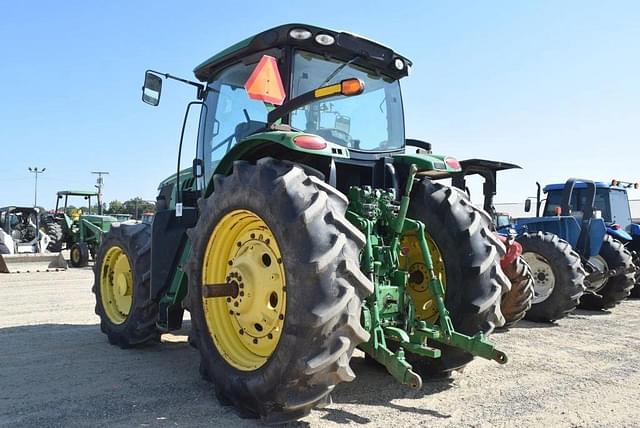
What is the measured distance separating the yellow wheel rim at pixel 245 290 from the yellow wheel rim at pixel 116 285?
194 centimetres

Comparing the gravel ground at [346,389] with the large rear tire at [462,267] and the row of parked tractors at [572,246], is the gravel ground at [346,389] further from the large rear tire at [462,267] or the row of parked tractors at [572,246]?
the row of parked tractors at [572,246]

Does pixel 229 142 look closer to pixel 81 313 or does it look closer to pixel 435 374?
pixel 435 374

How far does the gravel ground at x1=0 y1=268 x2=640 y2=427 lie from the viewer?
3.37 m

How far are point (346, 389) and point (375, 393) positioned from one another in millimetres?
213

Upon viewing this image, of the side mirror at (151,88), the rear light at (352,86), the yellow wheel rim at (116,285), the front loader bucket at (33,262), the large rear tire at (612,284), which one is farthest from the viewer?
the front loader bucket at (33,262)

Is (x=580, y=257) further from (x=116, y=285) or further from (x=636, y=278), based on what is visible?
(x=116, y=285)

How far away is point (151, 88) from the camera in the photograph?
4918mm

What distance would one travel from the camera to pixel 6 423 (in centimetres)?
321

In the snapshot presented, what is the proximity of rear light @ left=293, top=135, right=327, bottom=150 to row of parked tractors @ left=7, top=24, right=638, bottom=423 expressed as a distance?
1cm

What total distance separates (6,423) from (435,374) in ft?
9.48

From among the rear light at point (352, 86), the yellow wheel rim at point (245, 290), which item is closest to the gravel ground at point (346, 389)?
the yellow wheel rim at point (245, 290)

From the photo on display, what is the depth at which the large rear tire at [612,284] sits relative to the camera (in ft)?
29.7

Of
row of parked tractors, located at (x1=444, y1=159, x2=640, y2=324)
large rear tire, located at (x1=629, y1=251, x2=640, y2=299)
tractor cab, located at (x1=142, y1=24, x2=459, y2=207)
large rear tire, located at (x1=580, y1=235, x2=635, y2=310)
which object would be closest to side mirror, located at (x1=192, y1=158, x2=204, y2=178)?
tractor cab, located at (x1=142, y1=24, x2=459, y2=207)

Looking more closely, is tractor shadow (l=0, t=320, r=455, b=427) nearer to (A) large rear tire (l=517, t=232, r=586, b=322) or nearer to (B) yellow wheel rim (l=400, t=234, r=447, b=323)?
(B) yellow wheel rim (l=400, t=234, r=447, b=323)
